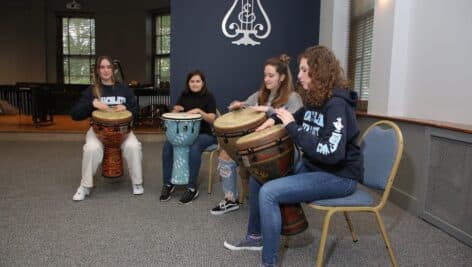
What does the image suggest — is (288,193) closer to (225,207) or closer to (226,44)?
(225,207)

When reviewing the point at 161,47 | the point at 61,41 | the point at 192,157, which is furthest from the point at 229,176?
the point at 61,41

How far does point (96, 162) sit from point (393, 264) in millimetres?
2218

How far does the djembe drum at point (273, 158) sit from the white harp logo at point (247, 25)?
11.0ft

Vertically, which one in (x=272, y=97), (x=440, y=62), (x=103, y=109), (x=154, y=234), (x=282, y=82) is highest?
(x=440, y=62)

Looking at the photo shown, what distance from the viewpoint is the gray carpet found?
1992mm

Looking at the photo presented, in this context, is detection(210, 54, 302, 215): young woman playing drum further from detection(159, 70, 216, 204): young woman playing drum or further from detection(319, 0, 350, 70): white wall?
detection(319, 0, 350, 70): white wall

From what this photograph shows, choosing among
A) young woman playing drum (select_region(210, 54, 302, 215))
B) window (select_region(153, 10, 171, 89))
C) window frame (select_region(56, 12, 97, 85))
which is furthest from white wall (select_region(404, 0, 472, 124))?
window frame (select_region(56, 12, 97, 85))

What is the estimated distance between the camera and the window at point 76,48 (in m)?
10.0

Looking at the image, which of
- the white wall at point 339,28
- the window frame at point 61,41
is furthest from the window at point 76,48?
the white wall at point 339,28

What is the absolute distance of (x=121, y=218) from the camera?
2.60 metres

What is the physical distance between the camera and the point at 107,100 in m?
3.13

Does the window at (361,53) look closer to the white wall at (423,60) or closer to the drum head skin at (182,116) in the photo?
the white wall at (423,60)

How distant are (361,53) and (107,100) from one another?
2.79m

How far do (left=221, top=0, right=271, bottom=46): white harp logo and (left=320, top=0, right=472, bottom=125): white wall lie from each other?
1.82m
